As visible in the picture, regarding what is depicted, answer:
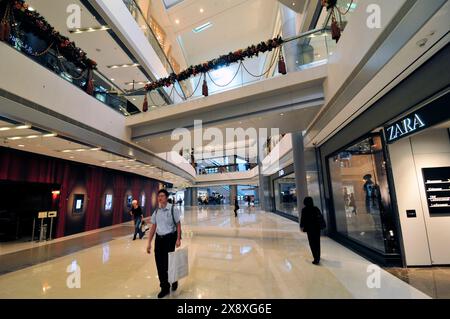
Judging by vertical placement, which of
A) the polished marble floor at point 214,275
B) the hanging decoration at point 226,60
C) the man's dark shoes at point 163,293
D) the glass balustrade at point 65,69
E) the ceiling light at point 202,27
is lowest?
the polished marble floor at point 214,275

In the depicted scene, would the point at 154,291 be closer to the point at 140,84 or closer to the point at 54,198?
the point at 54,198

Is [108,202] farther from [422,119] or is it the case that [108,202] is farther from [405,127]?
[422,119]

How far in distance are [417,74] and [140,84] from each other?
11.0 m

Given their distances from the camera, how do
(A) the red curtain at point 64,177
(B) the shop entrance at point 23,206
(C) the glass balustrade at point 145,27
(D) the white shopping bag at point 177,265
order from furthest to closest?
(B) the shop entrance at point 23,206
(C) the glass balustrade at point 145,27
(A) the red curtain at point 64,177
(D) the white shopping bag at point 177,265

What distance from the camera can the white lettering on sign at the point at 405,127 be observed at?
3195 mm

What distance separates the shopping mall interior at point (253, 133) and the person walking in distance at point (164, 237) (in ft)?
0.11

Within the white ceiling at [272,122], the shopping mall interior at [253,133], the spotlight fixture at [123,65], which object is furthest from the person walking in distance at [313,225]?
the spotlight fixture at [123,65]

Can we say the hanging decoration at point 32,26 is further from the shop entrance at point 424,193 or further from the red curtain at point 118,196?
the red curtain at point 118,196

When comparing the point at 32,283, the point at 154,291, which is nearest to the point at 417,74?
the point at 154,291

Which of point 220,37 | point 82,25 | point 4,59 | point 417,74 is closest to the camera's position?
point 417,74

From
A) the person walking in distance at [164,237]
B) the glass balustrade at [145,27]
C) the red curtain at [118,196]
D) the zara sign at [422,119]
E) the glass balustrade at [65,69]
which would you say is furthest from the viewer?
the red curtain at [118,196]

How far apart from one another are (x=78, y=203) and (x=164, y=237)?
357 inches

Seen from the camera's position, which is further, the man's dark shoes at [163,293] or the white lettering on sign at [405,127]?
the white lettering on sign at [405,127]

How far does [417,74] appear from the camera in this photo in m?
3.11
